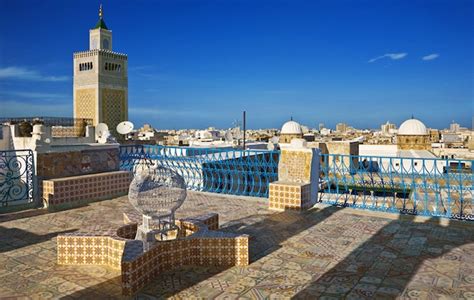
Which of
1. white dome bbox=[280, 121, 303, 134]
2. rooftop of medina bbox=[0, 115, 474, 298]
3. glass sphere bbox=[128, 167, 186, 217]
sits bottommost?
rooftop of medina bbox=[0, 115, 474, 298]

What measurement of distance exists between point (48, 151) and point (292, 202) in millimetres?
4481

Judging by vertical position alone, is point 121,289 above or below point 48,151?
below

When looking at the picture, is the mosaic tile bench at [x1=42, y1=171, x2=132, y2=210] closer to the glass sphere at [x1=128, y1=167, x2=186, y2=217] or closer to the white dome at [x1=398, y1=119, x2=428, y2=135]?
the glass sphere at [x1=128, y1=167, x2=186, y2=217]

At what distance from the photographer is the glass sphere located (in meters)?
3.64

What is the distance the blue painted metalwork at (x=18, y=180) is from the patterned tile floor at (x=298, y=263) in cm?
71

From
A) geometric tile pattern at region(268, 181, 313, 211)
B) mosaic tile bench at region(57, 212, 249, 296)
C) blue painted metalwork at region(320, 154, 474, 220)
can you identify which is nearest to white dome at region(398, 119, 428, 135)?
blue painted metalwork at region(320, 154, 474, 220)

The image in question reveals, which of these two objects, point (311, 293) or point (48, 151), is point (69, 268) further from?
point (48, 151)

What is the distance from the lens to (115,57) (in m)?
30.0

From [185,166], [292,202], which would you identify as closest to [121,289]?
[292,202]

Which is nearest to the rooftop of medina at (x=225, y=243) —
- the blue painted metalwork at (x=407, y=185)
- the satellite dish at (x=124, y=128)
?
the blue painted metalwork at (x=407, y=185)

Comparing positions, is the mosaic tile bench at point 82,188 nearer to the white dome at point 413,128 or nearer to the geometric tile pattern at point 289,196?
the geometric tile pattern at point 289,196

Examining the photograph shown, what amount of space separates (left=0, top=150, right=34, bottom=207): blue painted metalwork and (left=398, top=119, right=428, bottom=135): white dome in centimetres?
2571

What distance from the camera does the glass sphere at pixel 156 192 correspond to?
12.0 feet

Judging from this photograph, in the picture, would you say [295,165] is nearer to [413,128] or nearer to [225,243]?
[225,243]
